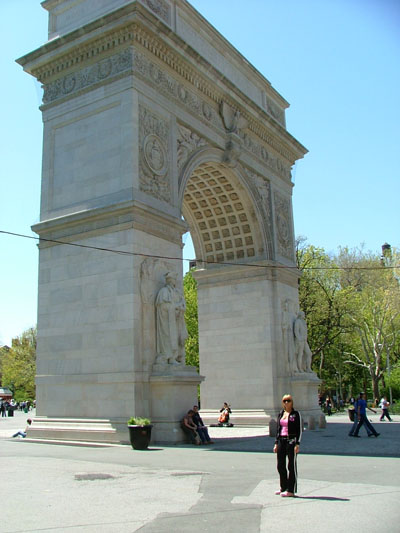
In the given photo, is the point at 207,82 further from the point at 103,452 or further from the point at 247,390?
the point at 103,452

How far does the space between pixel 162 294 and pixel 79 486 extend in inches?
364

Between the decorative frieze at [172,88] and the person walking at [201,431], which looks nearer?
the person walking at [201,431]

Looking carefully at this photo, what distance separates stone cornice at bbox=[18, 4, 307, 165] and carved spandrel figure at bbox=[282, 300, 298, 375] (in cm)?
951

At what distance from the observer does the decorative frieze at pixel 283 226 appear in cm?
2825

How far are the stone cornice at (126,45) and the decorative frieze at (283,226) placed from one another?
5794 millimetres

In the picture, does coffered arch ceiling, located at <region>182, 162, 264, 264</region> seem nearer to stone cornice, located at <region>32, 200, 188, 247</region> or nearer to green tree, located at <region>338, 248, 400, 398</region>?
stone cornice, located at <region>32, 200, 188, 247</region>

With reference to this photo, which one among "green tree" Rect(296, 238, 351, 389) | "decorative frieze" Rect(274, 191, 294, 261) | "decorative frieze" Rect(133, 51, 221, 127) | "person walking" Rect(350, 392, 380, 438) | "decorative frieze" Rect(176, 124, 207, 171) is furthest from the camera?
"green tree" Rect(296, 238, 351, 389)

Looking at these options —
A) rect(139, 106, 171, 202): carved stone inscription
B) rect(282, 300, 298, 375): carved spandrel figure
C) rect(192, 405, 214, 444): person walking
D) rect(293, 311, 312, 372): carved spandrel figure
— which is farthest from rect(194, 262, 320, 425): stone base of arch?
rect(139, 106, 171, 202): carved stone inscription

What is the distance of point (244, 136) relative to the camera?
26.8m

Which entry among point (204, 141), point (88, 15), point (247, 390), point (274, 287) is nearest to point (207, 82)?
point (204, 141)

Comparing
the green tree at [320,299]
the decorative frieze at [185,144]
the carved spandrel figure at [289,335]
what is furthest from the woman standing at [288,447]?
the green tree at [320,299]

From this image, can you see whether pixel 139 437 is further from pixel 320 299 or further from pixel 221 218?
pixel 320 299

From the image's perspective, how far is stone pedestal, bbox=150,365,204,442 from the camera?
57.7ft

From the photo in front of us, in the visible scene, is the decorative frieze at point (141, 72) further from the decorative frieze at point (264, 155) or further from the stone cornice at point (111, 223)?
the stone cornice at point (111, 223)
